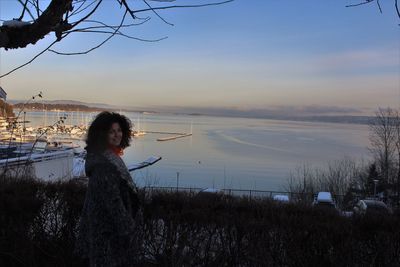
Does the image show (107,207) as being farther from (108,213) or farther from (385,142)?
(385,142)

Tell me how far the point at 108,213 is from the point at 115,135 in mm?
639

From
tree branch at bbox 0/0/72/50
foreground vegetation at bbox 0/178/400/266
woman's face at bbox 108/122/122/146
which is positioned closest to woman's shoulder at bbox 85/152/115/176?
woman's face at bbox 108/122/122/146

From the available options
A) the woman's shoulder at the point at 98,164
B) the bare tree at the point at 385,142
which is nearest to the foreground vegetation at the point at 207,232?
the woman's shoulder at the point at 98,164

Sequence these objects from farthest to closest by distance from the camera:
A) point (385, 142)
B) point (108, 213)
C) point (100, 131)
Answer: point (385, 142), point (100, 131), point (108, 213)

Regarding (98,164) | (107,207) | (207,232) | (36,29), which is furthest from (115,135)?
(207,232)

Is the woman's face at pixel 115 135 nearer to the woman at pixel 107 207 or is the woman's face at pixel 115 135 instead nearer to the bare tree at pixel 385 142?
the woman at pixel 107 207

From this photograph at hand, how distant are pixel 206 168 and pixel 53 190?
60.4m

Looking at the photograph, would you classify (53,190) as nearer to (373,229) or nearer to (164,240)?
(164,240)

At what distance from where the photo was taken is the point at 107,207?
11.4ft

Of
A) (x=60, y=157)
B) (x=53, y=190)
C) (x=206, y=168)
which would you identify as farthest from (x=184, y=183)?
(x=53, y=190)

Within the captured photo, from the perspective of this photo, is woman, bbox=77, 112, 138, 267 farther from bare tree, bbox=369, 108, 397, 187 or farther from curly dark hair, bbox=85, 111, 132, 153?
bare tree, bbox=369, 108, 397, 187

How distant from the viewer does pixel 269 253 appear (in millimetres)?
4027

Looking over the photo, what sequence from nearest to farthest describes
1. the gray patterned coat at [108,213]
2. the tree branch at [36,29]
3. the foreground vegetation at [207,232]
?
1. the tree branch at [36,29]
2. the gray patterned coat at [108,213]
3. the foreground vegetation at [207,232]

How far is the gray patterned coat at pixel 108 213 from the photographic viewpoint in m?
3.47
